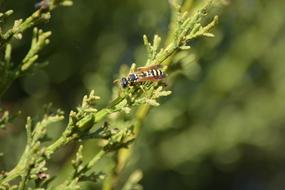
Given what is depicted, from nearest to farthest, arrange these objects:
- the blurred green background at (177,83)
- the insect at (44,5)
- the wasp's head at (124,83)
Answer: the insect at (44,5)
the wasp's head at (124,83)
the blurred green background at (177,83)

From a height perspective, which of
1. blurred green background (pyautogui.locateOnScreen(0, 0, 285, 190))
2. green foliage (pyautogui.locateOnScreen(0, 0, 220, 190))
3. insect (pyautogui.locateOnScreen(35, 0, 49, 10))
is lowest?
green foliage (pyautogui.locateOnScreen(0, 0, 220, 190))

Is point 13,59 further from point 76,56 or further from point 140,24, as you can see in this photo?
point 140,24

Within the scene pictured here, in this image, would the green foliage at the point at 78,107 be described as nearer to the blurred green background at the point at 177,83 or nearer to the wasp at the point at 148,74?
the wasp at the point at 148,74

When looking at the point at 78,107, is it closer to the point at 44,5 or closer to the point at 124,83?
the point at 124,83

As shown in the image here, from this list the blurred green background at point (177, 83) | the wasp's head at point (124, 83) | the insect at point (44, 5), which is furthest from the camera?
the blurred green background at point (177, 83)

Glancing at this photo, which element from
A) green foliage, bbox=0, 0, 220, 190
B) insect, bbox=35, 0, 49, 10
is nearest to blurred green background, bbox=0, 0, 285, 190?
green foliage, bbox=0, 0, 220, 190

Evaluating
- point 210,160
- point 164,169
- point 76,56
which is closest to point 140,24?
point 76,56

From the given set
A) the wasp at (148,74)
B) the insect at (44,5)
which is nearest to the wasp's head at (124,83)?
the wasp at (148,74)

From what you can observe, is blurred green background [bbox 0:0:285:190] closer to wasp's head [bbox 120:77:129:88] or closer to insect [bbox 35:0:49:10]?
wasp's head [bbox 120:77:129:88]
